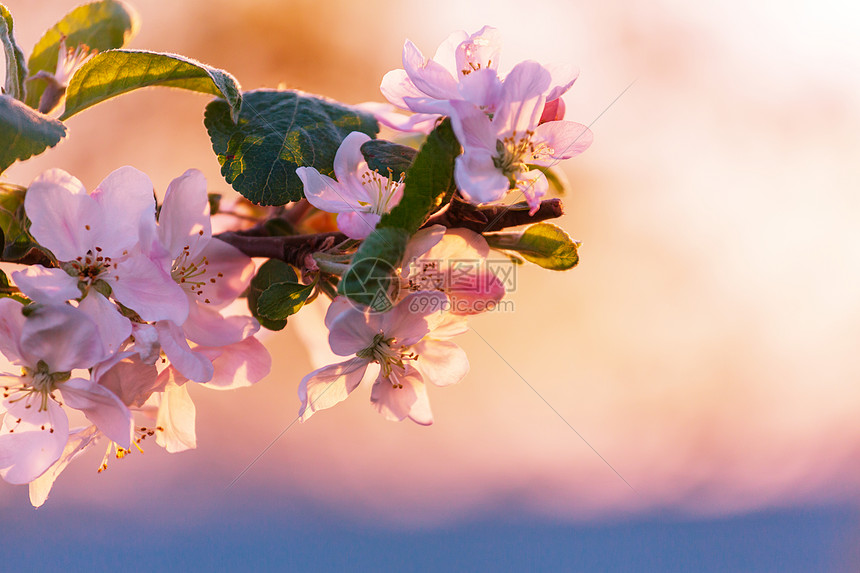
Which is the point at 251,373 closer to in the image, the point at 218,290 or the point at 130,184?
the point at 218,290

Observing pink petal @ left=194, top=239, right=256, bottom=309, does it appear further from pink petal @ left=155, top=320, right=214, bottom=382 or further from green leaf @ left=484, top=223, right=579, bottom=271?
green leaf @ left=484, top=223, right=579, bottom=271

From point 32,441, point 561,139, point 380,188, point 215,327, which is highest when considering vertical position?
point 561,139

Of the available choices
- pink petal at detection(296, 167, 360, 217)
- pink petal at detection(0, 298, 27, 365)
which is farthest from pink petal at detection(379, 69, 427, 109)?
pink petal at detection(0, 298, 27, 365)

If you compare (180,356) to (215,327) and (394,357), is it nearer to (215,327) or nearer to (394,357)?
(215,327)

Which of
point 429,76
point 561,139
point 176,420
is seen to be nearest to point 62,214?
point 176,420

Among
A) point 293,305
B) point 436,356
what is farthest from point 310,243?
point 436,356

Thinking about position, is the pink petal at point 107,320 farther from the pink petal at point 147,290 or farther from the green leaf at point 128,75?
the green leaf at point 128,75
